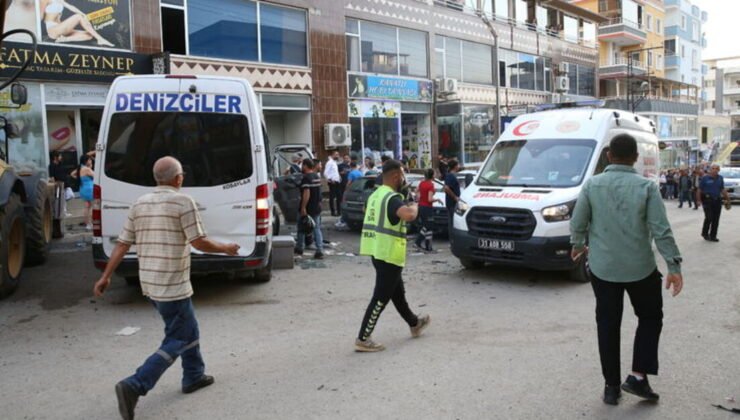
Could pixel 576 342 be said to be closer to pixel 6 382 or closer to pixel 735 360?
pixel 735 360

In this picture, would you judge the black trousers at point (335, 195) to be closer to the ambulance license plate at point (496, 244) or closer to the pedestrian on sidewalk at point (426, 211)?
the pedestrian on sidewalk at point (426, 211)

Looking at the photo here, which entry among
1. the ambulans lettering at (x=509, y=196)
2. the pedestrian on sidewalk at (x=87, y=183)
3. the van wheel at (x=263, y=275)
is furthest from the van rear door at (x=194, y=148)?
the pedestrian on sidewalk at (x=87, y=183)

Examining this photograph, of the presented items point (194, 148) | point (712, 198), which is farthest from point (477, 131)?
point (194, 148)

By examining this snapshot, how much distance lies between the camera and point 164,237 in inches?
171

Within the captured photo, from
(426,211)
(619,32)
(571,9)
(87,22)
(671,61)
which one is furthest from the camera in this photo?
(671,61)

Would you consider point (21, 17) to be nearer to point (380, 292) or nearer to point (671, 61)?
point (380, 292)

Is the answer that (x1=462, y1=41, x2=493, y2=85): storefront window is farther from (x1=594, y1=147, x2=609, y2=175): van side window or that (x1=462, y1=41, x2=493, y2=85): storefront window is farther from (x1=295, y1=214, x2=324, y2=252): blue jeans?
(x1=594, y1=147, x2=609, y2=175): van side window

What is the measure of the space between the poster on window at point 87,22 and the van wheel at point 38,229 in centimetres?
628

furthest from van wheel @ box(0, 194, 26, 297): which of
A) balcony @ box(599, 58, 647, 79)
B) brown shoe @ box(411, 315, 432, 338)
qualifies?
balcony @ box(599, 58, 647, 79)

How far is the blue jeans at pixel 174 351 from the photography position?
416 cm

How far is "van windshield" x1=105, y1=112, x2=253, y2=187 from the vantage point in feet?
23.4

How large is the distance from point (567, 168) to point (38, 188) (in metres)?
8.23

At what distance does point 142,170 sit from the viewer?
23.5 feet

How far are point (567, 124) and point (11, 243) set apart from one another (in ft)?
27.0
